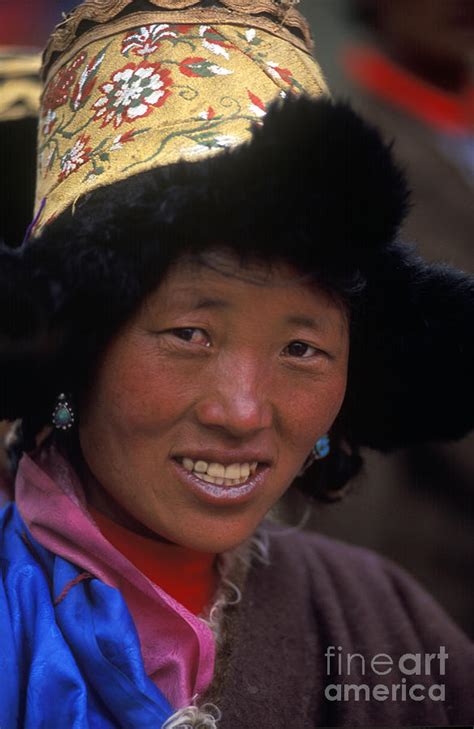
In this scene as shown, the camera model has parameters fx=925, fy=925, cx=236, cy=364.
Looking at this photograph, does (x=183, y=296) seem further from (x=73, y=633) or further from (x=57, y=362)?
(x=73, y=633)

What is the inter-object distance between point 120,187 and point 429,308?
1.81ft

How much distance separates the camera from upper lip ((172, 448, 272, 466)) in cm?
137

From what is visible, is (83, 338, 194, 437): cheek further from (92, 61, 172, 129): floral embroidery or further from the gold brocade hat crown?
(92, 61, 172, 129): floral embroidery

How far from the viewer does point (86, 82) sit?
55.6 inches

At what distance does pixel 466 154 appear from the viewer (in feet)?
9.41

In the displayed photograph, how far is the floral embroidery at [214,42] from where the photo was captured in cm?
139

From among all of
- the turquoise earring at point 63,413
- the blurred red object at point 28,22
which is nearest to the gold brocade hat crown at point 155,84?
the turquoise earring at point 63,413

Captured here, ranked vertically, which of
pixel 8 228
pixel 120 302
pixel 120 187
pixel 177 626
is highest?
pixel 120 187

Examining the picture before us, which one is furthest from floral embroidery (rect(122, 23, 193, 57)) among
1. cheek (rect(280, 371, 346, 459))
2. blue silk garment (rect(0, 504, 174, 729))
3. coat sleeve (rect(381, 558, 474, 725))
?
coat sleeve (rect(381, 558, 474, 725))

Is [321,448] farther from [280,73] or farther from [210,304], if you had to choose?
[280,73]

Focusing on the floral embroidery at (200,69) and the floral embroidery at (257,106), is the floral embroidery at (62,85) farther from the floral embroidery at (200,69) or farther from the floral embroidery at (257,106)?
the floral embroidery at (257,106)

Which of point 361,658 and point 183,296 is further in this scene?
point 361,658

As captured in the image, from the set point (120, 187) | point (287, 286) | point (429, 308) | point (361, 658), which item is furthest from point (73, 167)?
point (361, 658)

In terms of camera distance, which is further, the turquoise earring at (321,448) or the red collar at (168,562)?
the turquoise earring at (321,448)
